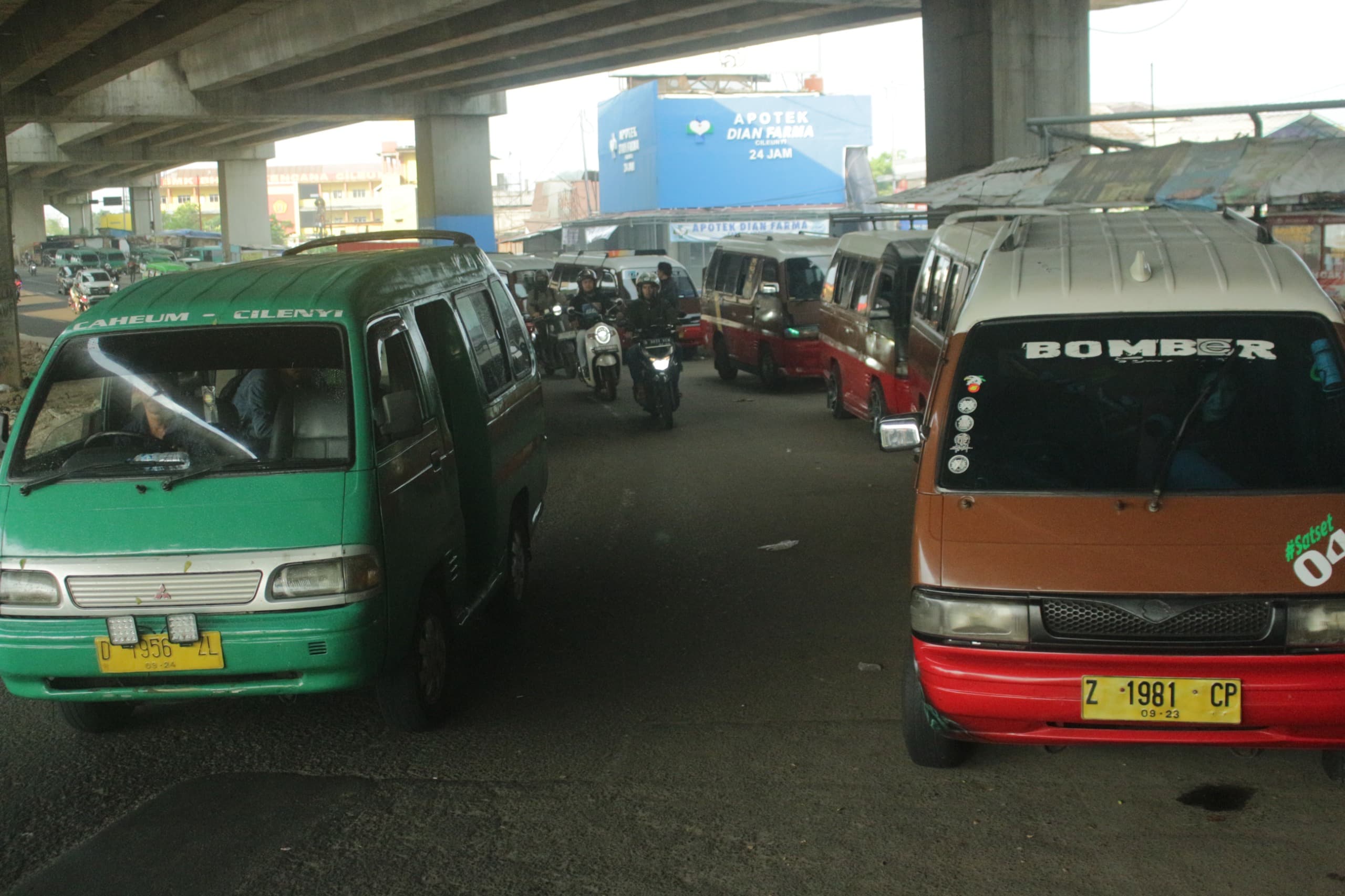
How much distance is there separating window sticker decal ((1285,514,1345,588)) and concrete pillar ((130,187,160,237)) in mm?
93132

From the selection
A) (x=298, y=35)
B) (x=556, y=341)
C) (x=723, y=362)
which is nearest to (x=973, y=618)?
(x=723, y=362)

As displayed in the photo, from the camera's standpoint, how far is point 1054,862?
3.99 meters

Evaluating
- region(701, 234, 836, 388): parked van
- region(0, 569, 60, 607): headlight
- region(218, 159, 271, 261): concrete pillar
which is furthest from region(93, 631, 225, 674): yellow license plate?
region(218, 159, 271, 261): concrete pillar

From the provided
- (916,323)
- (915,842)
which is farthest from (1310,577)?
(916,323)

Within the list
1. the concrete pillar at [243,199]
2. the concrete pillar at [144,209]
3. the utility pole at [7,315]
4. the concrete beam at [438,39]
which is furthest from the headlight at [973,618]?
the concrete pillar at [144,209]

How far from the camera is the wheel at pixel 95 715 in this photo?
17.1ft

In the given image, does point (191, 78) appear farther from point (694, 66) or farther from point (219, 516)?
point (694, 66)

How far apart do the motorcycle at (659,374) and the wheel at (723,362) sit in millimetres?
4541

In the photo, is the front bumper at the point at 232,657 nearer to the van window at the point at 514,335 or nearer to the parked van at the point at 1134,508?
the parked van at the point at 1134,508

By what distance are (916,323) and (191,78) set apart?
26.6 metres

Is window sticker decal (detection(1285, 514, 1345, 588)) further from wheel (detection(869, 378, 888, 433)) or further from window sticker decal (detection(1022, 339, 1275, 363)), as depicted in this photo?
wheel (detection(869, 378, 888, 433))

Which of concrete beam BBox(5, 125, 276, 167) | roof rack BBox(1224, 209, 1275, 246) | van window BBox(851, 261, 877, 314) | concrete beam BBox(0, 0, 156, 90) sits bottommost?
van window BBox(851, 261, 877, 314)

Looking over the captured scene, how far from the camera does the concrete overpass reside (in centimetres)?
2147

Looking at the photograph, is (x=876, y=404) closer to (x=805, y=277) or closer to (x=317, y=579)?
(x=805, y=277)
